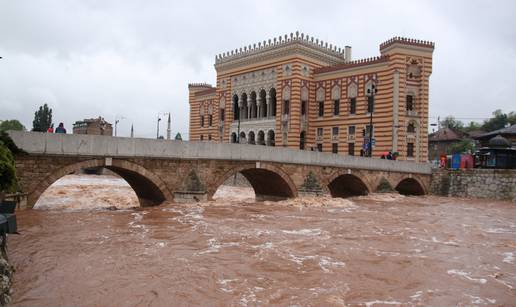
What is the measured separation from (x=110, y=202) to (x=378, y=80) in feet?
75.1

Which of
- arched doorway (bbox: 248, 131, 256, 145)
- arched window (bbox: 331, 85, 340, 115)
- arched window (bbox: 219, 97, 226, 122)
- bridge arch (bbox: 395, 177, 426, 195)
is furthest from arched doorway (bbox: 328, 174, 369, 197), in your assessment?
arched window (bbox: 219, 97, 226, 122)

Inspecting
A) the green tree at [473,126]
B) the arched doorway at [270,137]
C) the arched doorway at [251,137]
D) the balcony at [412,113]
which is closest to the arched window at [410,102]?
the balcony at [412,113]

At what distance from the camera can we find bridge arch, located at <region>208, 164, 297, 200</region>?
20.2 metres

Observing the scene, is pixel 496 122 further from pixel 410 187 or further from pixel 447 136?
pixel 410 187

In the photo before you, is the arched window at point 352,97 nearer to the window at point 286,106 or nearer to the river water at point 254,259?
the window at point 286,106

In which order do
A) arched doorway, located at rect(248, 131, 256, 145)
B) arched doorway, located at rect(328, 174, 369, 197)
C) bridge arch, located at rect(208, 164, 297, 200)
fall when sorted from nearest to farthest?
1. bridge arch, located at rect(208, 164, 297, 200)
2. arched doorway, located at rect(328, 174, 369, 197)
3. arched doorway, located at rect(248, 131, 256, 145)

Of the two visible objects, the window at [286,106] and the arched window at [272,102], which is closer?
the window at [286,106]

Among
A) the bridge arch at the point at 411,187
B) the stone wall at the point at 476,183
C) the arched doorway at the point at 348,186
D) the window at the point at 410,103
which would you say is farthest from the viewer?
the window at the point at 410,103

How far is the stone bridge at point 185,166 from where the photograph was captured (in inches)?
599

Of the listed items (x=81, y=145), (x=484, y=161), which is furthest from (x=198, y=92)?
(x=81, y=145)

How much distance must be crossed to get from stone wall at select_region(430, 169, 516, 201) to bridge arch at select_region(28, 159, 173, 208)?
21.2 metres

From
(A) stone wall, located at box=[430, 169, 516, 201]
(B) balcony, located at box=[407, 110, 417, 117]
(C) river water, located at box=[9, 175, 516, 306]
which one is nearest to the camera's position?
(C) river water, located at box=[9, 175, 516, 306]

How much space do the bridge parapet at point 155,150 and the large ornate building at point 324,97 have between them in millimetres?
10482

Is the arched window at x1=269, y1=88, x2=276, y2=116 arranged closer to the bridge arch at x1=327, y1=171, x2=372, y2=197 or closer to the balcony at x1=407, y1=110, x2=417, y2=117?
the balcony at x1=407, y1=110, x2=417, y2=117
